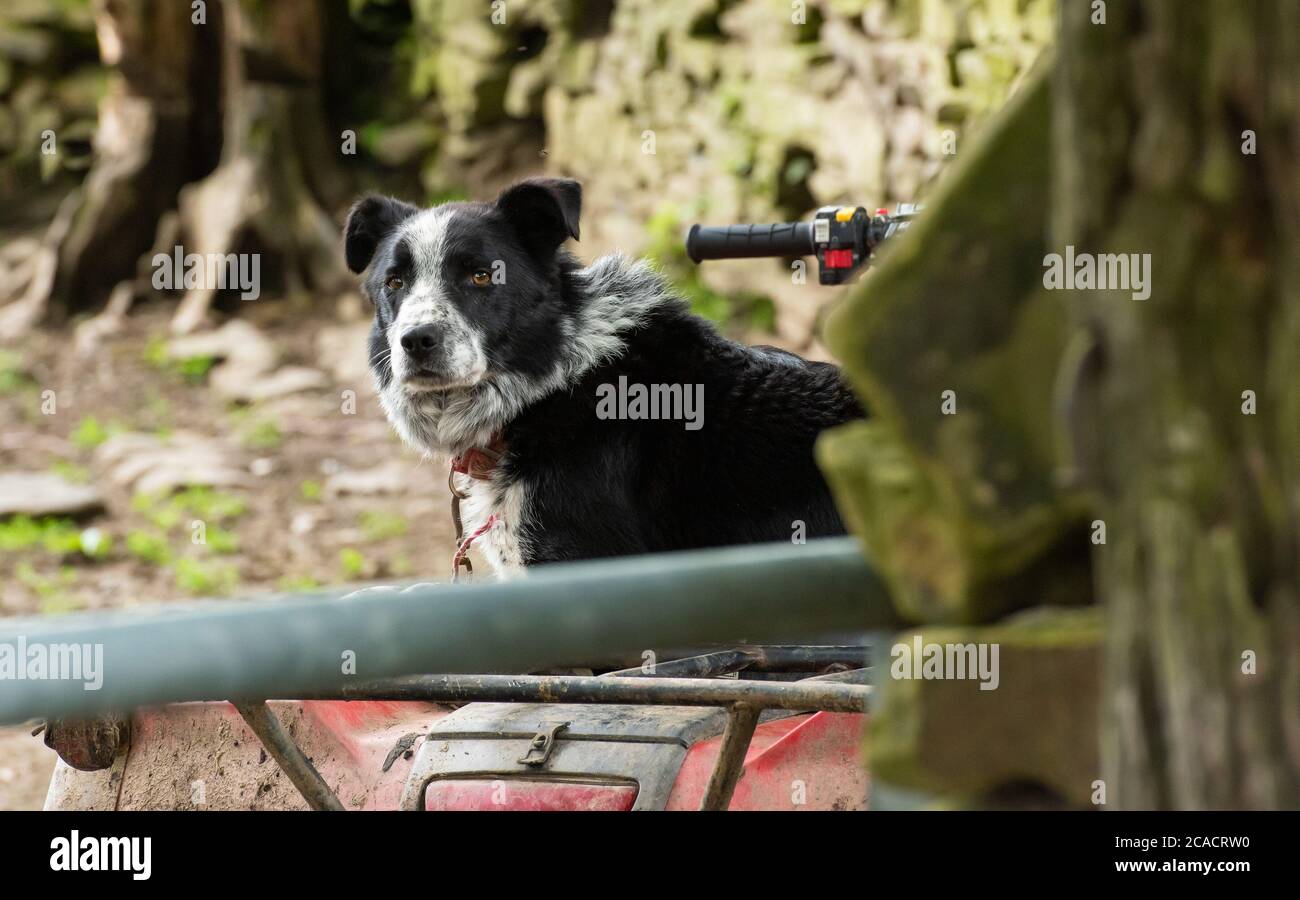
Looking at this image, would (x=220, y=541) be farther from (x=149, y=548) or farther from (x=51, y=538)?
(x=51, y=538)

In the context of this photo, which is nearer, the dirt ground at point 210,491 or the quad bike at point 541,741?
the quad bike at point 541,741

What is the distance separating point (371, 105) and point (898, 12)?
20.2ft

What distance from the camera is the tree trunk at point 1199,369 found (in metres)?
1.03

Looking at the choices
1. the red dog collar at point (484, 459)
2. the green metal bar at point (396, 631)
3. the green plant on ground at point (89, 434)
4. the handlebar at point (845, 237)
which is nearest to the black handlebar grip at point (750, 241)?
the handlebar at point (845, 237)

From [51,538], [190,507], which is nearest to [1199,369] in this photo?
[51,538]

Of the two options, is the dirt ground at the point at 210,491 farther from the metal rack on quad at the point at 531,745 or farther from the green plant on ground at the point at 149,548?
the metal rack on quad at the point at 531,745

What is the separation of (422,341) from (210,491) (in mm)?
5363

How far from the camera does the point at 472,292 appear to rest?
415cm

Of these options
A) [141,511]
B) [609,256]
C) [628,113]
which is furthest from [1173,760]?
[628,113]

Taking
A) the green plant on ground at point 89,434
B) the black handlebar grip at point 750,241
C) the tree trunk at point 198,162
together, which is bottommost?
the green plant on ground at point 89,434

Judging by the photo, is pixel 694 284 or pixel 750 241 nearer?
pixel 750 241

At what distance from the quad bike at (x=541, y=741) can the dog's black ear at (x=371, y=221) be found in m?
1.67

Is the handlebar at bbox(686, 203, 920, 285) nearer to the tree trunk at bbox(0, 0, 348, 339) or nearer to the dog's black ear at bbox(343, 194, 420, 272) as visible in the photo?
the dog's black ear at bbox(343, 194, 420, 272)
